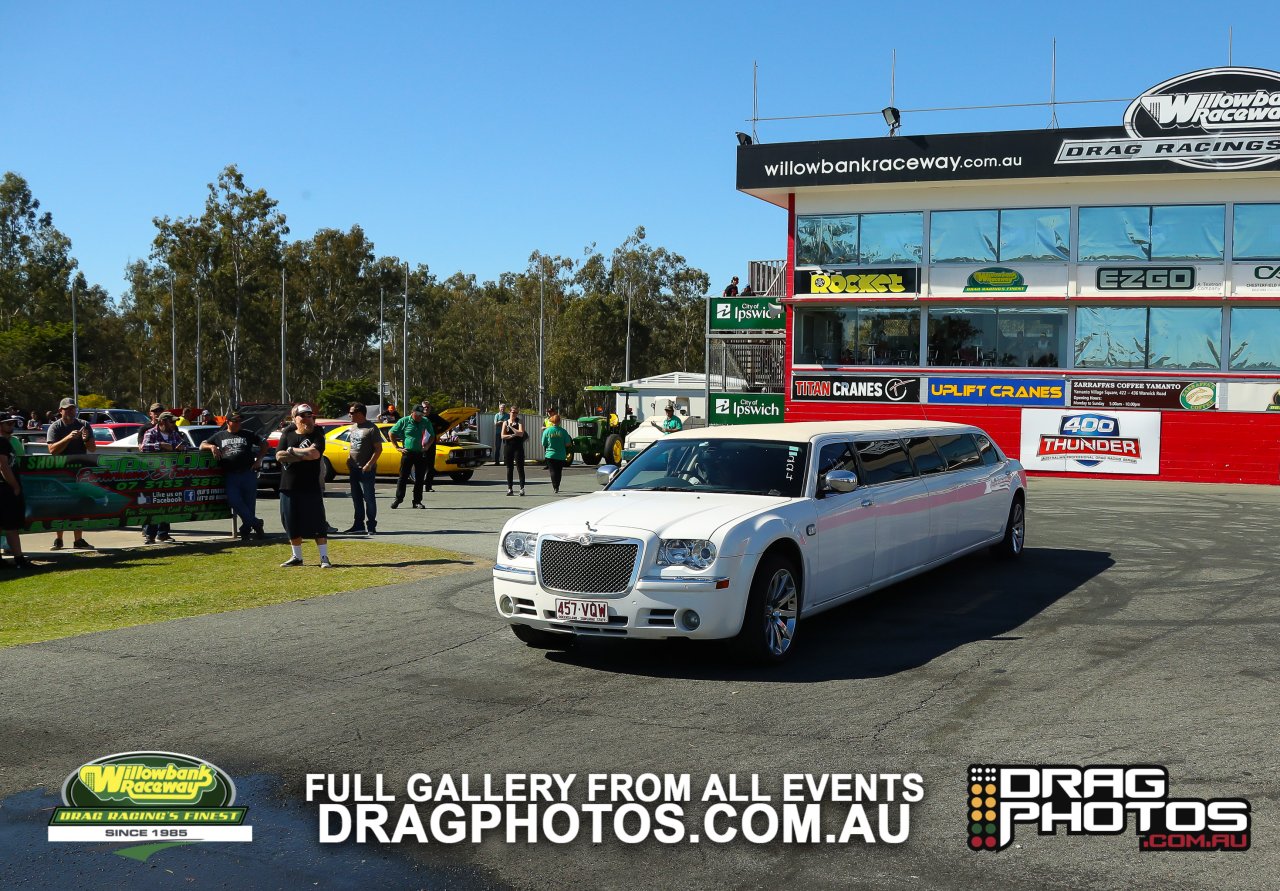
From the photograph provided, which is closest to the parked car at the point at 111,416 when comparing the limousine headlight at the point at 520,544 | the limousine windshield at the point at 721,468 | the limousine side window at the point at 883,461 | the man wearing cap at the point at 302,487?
the man wearing cap at the point at 302,487

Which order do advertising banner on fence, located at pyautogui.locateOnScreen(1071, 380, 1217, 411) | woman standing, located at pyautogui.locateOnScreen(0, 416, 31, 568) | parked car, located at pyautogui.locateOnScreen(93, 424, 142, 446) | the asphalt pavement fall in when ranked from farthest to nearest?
parked car, located at pyautogui.locateOnScreen(93, 424, 142, 446), advertising banner on fence, located at pyautogui.locateOnScreen(1071, 380, 1217, 411), woman standing, located at pyautogui.locateOnScreen(0, 416, 31, 568), the asphalt pavement

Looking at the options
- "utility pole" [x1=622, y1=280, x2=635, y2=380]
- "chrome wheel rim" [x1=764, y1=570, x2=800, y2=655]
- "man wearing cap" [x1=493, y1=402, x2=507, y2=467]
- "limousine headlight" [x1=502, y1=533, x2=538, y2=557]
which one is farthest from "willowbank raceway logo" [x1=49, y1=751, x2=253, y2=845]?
"utility pole" [x1=622, y1=280, x2=635, y2=380]

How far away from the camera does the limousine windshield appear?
887cm

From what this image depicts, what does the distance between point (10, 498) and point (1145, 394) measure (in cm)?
2843

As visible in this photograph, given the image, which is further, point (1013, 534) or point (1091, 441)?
point (1091, 441)

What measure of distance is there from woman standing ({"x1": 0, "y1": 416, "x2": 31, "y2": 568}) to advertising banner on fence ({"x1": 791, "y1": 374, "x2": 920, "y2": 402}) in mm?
25859

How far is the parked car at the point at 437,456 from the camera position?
1027 inches

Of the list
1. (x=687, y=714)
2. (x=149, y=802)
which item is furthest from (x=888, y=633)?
(x=149, y=802)

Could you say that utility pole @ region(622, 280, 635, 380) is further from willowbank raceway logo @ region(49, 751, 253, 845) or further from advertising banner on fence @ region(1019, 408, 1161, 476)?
willowbank raceway logo @ region(49, 751, 253, 845)

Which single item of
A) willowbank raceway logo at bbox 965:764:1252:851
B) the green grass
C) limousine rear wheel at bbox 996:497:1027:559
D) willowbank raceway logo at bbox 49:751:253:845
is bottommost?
the green grass

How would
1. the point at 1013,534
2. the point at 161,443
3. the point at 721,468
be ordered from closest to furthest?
the point at 721,468
the point at 1013,534
the point at 161,443

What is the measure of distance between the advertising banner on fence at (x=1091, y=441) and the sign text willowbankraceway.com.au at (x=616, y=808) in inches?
1154

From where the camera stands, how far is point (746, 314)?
37.9m

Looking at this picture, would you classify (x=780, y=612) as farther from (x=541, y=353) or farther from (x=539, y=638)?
(x=541, y=353)
